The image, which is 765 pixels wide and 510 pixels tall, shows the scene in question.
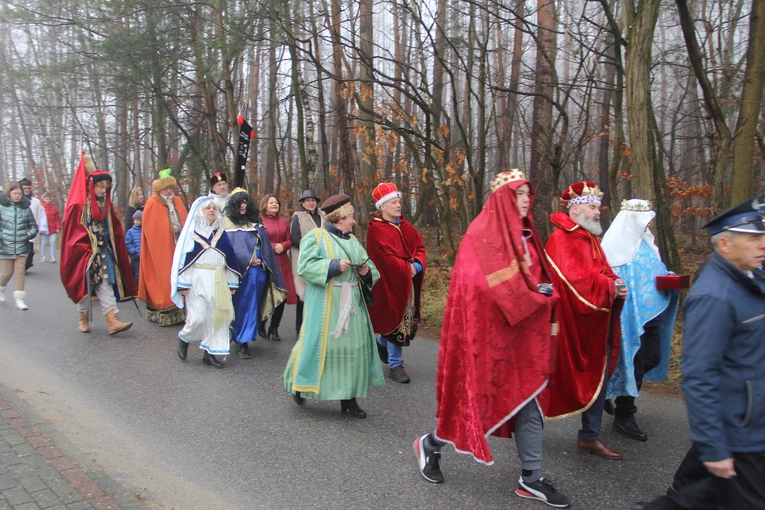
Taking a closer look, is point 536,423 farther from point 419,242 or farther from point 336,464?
point 419,242

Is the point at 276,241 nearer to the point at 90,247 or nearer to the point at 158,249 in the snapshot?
the point at 158,249

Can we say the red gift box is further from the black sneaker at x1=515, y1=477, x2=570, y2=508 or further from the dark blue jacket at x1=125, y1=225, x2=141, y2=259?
the dark blue jacket at x1=125, y1=225, x2=141, y2=259

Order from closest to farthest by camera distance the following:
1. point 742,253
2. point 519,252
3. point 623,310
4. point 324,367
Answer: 1. point 742,253
2. point 519,252
3. point 623,310
4. point 324,367

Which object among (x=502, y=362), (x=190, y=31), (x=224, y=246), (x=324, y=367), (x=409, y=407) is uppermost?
(x=190, y=31)

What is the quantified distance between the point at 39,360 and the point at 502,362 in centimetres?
564

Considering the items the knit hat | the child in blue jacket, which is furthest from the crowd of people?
the child in blue jacket

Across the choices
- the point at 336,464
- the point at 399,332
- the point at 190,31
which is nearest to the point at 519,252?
the point at 336,464

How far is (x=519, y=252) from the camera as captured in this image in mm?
3584

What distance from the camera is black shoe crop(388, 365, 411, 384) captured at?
20.4ft

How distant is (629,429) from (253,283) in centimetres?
443

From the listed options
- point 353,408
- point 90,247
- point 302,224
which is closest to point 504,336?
point 353,408

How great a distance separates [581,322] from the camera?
4.27 meters

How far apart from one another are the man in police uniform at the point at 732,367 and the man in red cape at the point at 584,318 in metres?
1.50

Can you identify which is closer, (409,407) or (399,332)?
(409,407)
